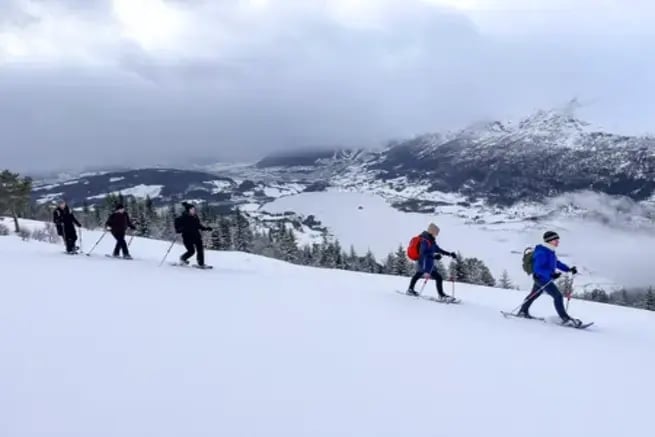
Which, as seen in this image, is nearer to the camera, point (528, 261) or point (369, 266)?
point (528, 261)

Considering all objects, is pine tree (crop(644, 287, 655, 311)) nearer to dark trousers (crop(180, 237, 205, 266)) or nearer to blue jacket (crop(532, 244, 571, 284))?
blue jacket (crop(532, 244, 571, 284))

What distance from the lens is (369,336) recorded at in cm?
869

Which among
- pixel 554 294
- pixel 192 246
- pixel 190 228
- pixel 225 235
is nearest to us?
pixel 554 294

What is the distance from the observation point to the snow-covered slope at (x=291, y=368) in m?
5.12

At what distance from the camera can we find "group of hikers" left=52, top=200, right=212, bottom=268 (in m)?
16.8

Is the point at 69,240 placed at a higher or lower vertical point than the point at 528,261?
lower

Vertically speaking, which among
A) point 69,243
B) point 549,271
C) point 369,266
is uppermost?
point 549,271

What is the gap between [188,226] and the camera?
55.0ft

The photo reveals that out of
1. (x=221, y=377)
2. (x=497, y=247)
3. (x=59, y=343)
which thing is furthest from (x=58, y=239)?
(x=497, y=247)

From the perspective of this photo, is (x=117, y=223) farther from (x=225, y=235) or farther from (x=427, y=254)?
(x=225, y=235)

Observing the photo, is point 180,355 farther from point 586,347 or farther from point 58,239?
point 58,239

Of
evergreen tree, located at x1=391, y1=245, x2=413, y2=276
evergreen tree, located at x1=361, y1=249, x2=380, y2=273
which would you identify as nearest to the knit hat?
evergreen tree, located at x1=391, y1=245, x2=413, y2=276

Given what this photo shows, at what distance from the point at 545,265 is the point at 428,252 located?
282 cm

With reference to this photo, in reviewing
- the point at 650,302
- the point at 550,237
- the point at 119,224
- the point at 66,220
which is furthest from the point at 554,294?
the point at 650,302
